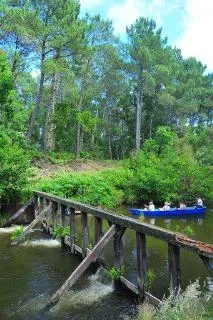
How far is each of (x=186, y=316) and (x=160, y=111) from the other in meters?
53.3

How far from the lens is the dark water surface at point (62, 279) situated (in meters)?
8.90

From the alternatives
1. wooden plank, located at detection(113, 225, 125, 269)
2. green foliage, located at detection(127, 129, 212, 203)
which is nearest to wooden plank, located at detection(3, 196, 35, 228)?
wooden plank, located at detection(113, 225, 125, 269)

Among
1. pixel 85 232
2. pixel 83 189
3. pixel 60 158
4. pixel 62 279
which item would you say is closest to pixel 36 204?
pixel 83 189

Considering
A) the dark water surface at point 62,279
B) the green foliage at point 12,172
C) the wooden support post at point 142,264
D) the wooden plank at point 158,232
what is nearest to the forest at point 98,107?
the green foliage at point 12,172

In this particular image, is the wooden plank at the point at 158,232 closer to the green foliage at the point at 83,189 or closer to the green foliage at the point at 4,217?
the green foliage at the point at 4,217

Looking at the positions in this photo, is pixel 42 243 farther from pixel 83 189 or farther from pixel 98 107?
pixel 98 107

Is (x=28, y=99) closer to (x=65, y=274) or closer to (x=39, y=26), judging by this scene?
(x=39, y=26)

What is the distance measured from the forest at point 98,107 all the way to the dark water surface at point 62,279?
20.6 feet

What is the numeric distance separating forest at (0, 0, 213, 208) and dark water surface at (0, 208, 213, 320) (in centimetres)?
627

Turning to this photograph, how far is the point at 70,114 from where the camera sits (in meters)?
40.2

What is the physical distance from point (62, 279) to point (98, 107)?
1829 inches

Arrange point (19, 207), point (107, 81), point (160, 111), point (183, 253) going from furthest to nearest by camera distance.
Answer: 1. point (160, 111)
2. point (107, 81)
3. point (19, 207)
4. point (183, 253)

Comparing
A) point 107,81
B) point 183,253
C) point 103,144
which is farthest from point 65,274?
point 103,144

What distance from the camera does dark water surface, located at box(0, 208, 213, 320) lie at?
8.90 m
